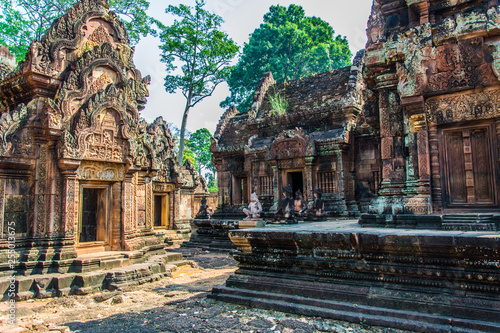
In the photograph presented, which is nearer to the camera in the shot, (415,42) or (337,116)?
(415,42)

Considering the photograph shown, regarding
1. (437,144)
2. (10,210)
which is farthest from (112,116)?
(437,144)

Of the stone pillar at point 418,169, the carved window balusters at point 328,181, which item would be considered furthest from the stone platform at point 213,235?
the stone pillar at point 418,169

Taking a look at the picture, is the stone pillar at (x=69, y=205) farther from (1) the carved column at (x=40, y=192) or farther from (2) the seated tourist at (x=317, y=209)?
(2) the seated tourist at (x=317, y=209)

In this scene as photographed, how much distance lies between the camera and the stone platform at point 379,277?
3.66m

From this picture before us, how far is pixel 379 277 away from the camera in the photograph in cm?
430

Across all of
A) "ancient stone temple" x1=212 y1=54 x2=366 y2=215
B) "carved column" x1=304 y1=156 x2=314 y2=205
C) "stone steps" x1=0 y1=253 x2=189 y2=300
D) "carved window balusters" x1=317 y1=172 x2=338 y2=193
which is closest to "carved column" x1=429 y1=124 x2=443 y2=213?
"stone steps" x1=0 y1=253 x2=189 y2=300

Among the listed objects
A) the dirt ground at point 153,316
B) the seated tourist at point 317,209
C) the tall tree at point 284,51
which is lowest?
the dirt ground at point 153,316

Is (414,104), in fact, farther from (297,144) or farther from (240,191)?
(240,191)

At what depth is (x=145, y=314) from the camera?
5.17 metres

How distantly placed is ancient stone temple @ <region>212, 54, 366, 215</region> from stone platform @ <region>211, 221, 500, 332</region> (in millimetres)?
9075

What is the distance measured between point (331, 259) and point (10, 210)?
6360 millimetres

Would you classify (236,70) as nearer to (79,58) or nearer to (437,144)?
(79,58)

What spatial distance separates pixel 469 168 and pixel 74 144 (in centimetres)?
758

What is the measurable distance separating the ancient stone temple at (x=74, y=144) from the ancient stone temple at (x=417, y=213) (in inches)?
163
